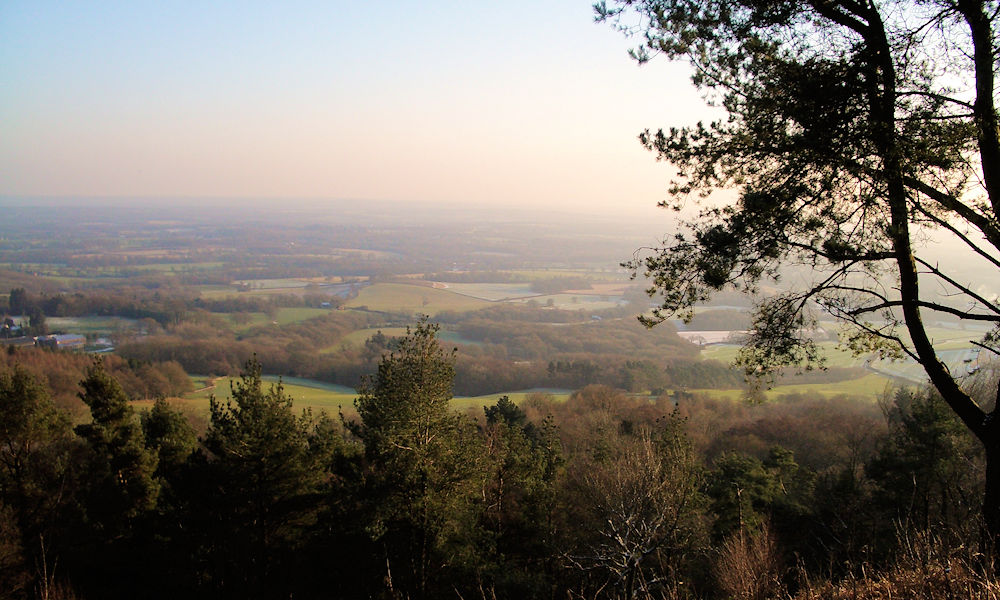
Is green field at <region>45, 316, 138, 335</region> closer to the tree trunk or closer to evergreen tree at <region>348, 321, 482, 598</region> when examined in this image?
evergreen tree at <region>348, 321, 482, 598</region>

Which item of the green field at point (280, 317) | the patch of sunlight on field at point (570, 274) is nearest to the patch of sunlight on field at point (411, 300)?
the green field at point (280, 317)

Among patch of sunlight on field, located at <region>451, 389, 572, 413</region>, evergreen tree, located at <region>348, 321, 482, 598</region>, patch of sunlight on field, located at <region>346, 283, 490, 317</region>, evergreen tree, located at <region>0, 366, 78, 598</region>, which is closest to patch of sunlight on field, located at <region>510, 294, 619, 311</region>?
patch of sunlight on field, located at <region>346, 283, 490, 317</region>

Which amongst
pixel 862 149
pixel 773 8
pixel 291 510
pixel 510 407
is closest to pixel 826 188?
pixel 862 149

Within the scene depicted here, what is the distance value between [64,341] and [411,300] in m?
32.8

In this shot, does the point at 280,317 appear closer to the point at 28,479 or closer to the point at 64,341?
the point at 64,341

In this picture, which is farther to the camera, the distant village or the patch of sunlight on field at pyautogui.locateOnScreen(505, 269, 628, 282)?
the patch of sunlight on field at pyautogui.locateOnScreen(505, 269, 628, 282)

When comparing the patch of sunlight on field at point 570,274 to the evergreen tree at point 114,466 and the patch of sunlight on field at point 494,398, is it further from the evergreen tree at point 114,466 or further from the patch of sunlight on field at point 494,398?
the evergreen tree at point 114,466

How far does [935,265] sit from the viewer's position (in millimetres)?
4418

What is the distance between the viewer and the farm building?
1668 inches

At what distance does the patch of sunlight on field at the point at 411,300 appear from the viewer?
2427 inches

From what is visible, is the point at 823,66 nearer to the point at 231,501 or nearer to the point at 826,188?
the point at 826,188

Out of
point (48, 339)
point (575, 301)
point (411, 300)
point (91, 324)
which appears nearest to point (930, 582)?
point (48, 339)

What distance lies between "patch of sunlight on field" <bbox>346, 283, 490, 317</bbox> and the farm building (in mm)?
24211

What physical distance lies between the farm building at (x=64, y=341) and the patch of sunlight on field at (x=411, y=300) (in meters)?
24.2
